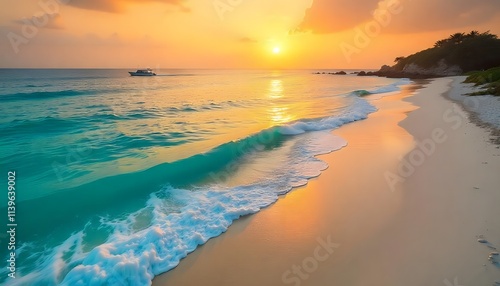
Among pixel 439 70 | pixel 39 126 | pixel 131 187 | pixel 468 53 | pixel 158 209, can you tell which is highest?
pixel 39 126

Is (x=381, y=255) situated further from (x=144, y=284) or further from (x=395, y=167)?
(x=395, y=167)

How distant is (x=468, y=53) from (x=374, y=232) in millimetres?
92048

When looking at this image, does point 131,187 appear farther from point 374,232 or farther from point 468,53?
point 468,53

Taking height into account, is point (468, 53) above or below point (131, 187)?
below

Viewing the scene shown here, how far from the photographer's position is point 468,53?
72.3m

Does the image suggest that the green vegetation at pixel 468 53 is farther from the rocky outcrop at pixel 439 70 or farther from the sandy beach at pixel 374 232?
the sandy beach at pixel 374 232

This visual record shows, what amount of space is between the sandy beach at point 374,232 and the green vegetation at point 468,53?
273ft

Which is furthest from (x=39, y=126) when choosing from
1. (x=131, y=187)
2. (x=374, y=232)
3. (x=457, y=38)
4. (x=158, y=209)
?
(x=457, y=38)

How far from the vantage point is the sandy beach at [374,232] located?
4.20 meters

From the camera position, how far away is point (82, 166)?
385 inches

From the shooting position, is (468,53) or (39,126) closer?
(39,126)

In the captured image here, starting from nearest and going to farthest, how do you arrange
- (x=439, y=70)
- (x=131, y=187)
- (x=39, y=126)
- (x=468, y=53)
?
(x=131, y=187)
(x=39, y=126)
(x=468, y=53)
(x=439, y=70)

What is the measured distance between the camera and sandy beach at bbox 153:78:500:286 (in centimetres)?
420

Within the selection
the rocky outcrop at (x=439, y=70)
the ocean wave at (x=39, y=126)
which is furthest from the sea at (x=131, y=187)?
the rocky outcrop at (x=439, y=70)
